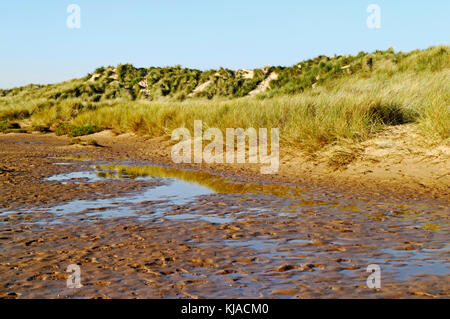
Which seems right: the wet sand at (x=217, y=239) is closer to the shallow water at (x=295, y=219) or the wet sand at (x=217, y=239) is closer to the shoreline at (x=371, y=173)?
the shallow water at (x=295, y=219)

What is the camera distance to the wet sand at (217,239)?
11.4ft

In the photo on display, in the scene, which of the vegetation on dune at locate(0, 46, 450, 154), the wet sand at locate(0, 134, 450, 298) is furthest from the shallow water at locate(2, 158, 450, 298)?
the vegetation on dune at locate(0, 46, 450, 154)

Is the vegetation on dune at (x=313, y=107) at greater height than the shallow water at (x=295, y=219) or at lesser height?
greater

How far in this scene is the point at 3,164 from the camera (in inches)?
416

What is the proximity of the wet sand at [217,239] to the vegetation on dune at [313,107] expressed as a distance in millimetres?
2600

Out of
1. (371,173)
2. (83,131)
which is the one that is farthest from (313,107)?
(83,131)

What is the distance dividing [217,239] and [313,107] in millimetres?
8911

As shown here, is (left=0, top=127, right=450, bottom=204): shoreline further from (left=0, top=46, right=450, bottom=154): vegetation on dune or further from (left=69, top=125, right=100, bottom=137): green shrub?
(left=69, top=125, right=100, bottom=137): green shrub

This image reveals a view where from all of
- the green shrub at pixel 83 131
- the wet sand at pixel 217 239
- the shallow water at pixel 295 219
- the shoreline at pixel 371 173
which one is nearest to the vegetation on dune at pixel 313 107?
the green shrub at pixel 83 131

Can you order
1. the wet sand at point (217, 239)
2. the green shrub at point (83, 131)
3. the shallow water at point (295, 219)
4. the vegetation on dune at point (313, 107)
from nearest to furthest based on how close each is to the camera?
the wet sand at point (217, 239)
the shallow water at point (295, 219)
the vegetation on dune at point (313, 107)
the green shrub at point (83, 131)
